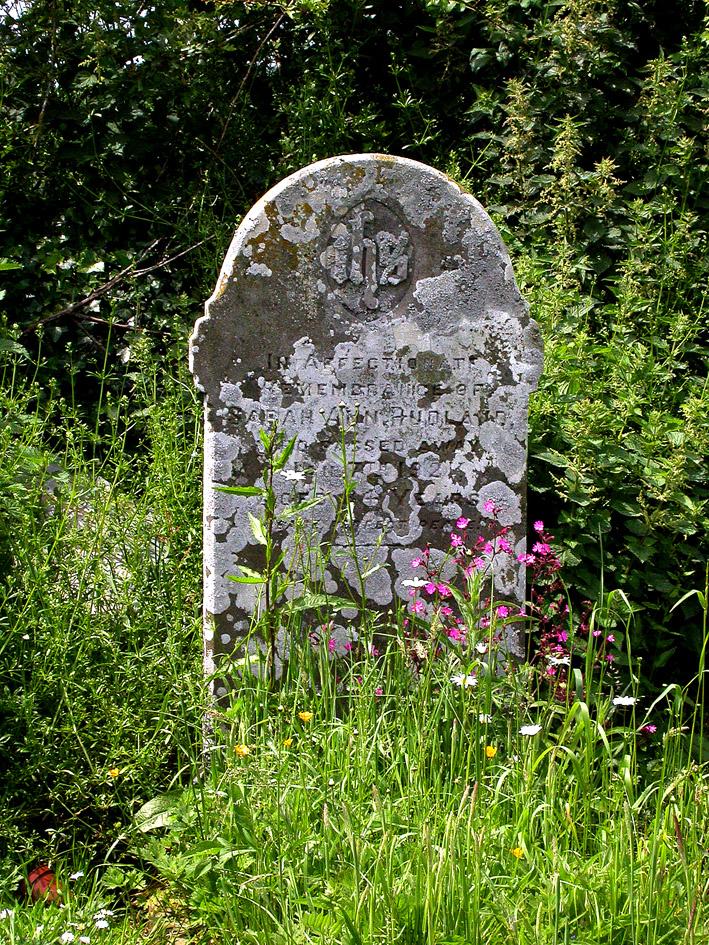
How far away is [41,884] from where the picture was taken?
271 centimetres

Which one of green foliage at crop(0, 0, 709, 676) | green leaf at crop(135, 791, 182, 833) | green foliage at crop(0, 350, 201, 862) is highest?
green foliage at crop(0, 0, 709, 676)

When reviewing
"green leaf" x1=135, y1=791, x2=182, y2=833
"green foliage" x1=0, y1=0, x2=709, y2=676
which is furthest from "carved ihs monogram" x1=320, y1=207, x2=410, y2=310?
"green leaf" x1=135, y1=791, x2=182, y2=833

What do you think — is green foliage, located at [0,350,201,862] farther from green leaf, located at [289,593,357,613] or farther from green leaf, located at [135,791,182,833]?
green leaf, located at [289,593,357,613]

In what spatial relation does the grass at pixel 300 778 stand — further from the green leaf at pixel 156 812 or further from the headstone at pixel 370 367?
the headstone at pixel 370 367

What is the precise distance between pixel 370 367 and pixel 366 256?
0.33 meters

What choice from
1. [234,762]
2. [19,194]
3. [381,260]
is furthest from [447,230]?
[19,194]

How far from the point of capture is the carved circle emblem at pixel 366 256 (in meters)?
3.23

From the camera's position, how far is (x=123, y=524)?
3.59m

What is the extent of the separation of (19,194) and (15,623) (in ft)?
9.41

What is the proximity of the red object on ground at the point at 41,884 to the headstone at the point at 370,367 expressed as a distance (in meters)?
0.74

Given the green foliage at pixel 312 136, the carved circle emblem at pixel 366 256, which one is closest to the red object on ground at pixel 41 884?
the carved circle emblem at pixel 366 256

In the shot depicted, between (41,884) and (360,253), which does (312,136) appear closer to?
(360,253)

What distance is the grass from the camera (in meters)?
2.13

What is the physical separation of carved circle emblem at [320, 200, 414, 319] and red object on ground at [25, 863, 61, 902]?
5.76 feet
